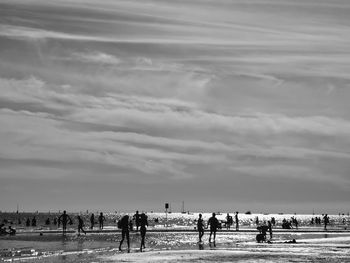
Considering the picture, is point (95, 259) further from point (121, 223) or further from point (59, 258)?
point (121, 223)

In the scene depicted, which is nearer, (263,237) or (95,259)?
(95,259)

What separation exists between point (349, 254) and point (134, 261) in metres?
11.9

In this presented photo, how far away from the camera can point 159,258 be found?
26797mm

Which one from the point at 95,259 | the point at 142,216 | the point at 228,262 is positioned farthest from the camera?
the point at 142,216

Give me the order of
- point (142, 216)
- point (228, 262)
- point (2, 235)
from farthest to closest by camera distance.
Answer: point (2, 235) → point (142, 216) → point (228, 262)

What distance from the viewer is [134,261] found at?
82.9ft

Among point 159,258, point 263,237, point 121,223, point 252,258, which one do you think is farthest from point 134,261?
A: point 263,237

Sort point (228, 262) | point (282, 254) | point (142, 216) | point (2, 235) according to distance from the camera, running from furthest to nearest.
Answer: point (2, 235) → point (142, 216) → point (282, 254) → point (228, 262)

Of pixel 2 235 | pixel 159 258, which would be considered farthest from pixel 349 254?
pixel 2 235

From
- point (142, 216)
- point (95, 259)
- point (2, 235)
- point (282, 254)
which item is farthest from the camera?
point (2, 235)

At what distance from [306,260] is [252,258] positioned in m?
2.59

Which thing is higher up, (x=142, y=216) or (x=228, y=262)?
(x=142, y=216)

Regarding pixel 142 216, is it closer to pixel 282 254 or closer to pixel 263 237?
pixel 282 254

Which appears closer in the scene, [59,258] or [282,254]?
[59,258]
